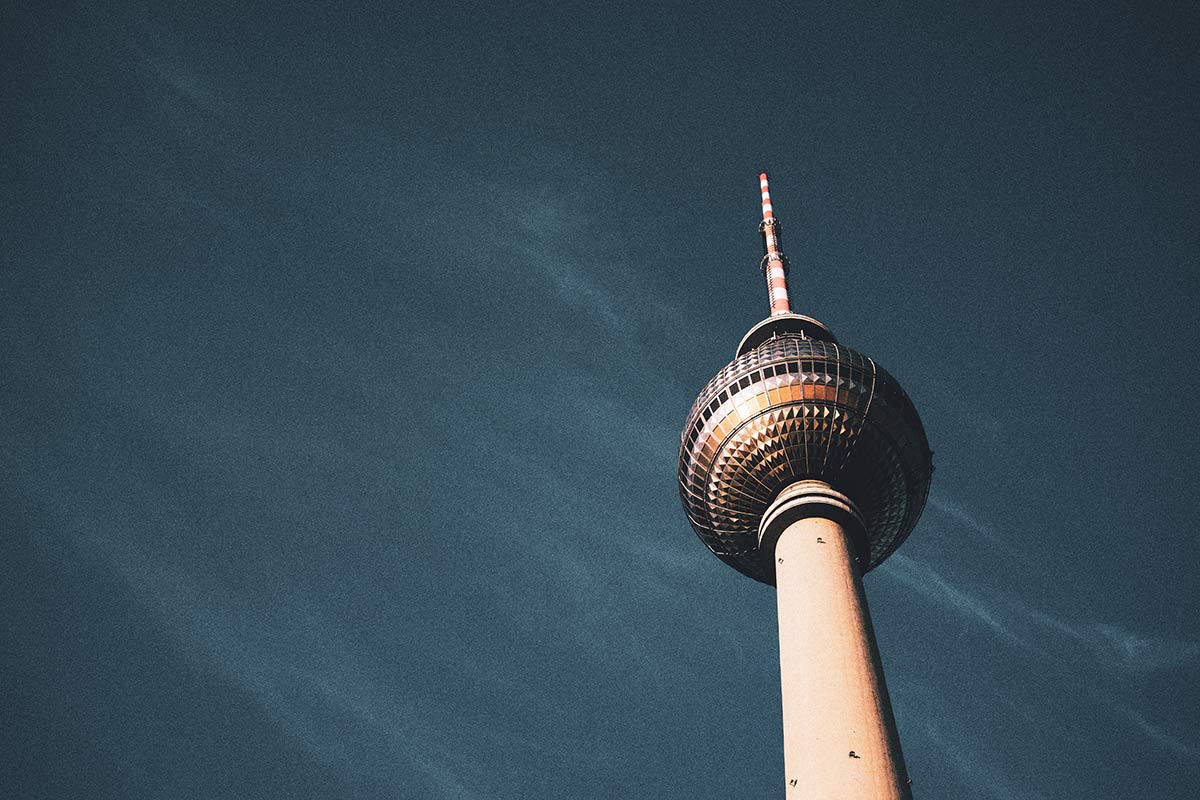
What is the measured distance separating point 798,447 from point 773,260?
2551 cm

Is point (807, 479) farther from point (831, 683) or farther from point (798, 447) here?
point (831, 683)

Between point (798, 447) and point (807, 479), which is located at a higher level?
point (798, 447)

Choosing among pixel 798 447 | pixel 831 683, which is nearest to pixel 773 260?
pixel 798 447

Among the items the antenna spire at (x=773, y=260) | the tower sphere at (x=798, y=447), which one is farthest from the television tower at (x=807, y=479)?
the antenna spire at (x=773, y=260)

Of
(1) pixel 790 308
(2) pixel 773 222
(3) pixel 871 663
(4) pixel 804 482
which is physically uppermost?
(2) pixel 773 222

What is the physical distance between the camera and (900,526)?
46688 mm

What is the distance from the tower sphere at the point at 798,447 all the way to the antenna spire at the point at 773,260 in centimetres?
1267

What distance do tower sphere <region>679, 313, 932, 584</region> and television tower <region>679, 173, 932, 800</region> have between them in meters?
0.06

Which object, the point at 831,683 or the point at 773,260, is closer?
the point at 831,683

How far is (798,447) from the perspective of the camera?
43.9 metres

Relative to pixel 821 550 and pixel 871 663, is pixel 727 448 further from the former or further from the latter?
pixel 871 663

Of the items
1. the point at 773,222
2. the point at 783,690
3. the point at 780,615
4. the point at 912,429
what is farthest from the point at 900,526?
the point at 773,222

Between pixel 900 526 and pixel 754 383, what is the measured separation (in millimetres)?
9734

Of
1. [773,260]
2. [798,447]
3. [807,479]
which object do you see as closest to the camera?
[807,479]
